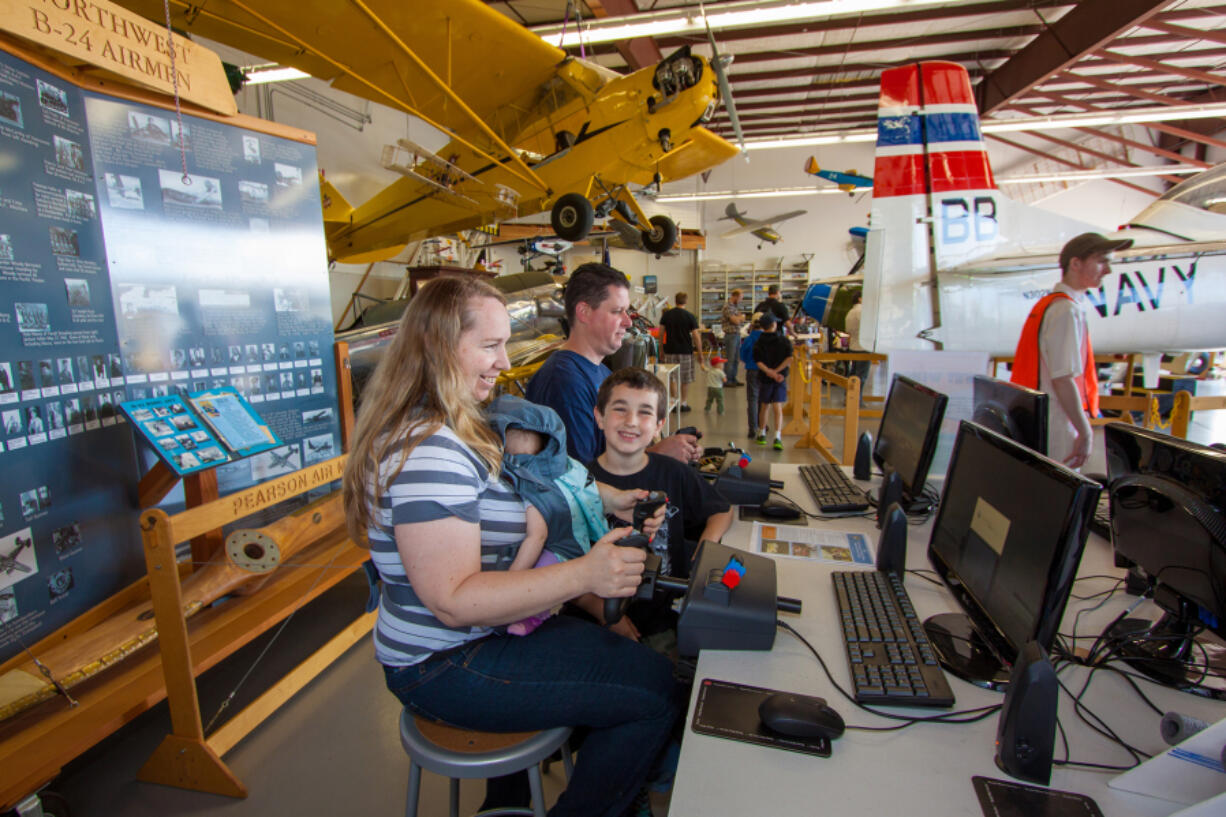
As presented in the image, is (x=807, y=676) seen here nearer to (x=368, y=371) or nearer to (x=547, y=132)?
(x=368, y=371)

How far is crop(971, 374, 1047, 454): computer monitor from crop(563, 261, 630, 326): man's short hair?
4.35 ft

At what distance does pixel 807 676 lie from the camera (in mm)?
1056

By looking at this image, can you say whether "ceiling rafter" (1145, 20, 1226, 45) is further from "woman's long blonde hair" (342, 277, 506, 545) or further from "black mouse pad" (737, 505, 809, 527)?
"woman's long blonde hair" (342, 277, 506, 545)

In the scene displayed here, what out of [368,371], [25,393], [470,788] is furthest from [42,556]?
[368,371]

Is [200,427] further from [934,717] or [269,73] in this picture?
[269,73]

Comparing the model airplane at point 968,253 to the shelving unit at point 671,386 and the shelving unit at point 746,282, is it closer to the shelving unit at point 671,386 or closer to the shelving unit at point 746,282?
the shelving unit at point 671,386

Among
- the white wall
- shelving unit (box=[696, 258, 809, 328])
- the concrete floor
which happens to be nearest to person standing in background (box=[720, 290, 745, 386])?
the white wall

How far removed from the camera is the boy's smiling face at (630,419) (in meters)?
1.73

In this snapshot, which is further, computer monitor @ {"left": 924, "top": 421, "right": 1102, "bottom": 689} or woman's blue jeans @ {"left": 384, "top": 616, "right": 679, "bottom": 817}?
woman's blue jeans @ {"left": 384, "top": 616, "right": 679, "bottom": 817}

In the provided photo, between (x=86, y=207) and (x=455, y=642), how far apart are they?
1914 mm

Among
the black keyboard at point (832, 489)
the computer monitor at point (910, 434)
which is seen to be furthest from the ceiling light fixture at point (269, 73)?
the computer monitor at point (910, 434)

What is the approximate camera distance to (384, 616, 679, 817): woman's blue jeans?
1.08 m

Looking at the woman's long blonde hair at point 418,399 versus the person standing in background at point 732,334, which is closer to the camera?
the woman's long blonde hair at point 418,399

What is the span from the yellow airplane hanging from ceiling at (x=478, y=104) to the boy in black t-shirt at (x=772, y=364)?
2.12 metres
